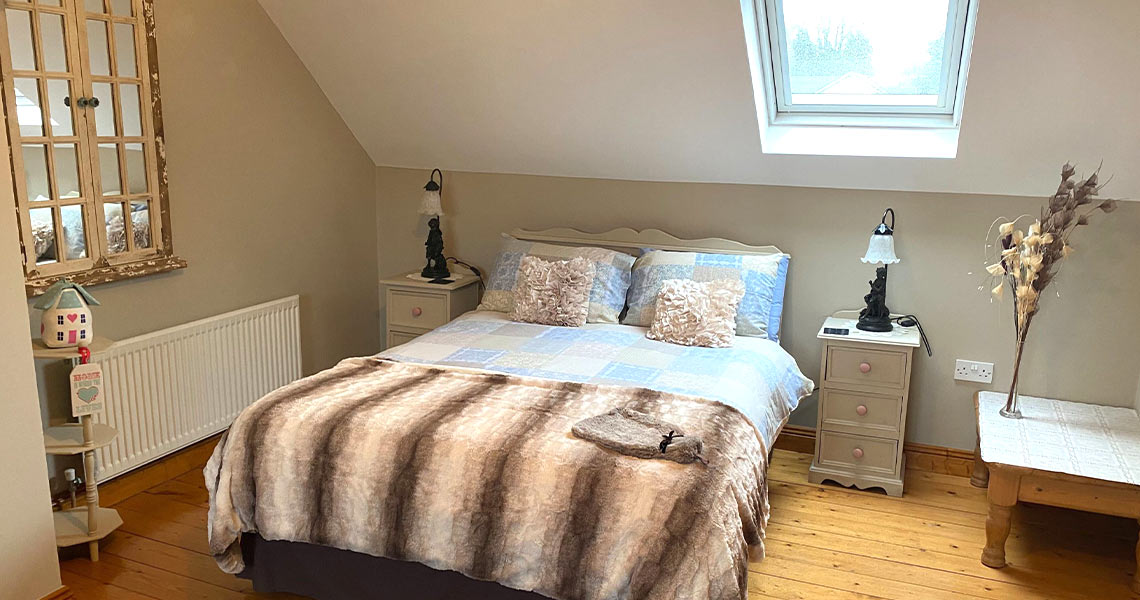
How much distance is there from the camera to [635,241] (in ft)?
13.1

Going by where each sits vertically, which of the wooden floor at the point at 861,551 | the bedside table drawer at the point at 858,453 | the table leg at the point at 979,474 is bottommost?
the wooden floor at the point at 861,551

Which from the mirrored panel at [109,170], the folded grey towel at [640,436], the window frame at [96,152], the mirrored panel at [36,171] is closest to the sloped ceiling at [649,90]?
the window frame at [96,152]

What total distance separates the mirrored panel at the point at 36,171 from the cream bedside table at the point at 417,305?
1.58m

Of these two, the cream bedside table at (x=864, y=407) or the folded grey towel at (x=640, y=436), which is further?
the cream bedside table at (x=864, y=407)

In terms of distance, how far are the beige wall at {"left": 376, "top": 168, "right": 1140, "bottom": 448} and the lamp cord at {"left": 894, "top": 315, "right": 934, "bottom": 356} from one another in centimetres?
3

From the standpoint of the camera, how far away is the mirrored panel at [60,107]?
2809 millimetres

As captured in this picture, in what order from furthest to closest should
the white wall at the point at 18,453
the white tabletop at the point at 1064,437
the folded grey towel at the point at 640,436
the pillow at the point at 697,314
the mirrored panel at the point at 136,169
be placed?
the pillow at the point at 697,314
the mirrored panel at the point at 136,169
the white tabletop at the point at 1064,437
the white wall at the point at 18,453
the folded grey towel at the point at 640,436

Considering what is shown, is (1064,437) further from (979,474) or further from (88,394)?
(88,394)

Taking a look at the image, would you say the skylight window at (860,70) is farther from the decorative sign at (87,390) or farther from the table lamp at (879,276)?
the decorative sign at (87,390)

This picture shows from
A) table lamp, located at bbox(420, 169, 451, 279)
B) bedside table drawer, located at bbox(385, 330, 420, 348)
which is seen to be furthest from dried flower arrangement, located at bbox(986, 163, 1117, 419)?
bedside table drawer, located at bbox(385, 330, 420, 348)

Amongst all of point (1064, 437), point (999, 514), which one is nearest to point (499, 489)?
point (999, 514)

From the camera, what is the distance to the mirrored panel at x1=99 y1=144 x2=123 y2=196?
3.00 m

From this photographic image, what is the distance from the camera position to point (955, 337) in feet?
11.8

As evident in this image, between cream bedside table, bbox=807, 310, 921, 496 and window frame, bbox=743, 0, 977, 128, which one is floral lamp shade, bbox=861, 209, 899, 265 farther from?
window frame, bbox=743, 0, 977, 128
